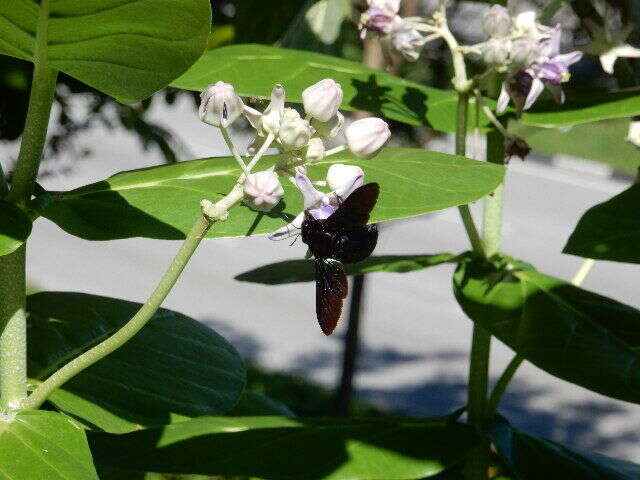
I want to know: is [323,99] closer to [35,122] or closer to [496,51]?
[35,122]

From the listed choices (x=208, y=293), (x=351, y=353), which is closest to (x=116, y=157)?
(x=208, y=293)

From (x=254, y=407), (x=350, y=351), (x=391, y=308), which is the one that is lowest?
(x=391, y=308)

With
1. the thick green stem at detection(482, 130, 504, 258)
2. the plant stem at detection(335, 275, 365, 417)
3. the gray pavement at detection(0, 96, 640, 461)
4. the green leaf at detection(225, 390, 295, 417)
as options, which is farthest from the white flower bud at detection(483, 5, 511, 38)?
the gray pavement at detection(0, 96, 640, 461)

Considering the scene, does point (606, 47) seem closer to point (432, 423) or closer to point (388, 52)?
point (388, 52)

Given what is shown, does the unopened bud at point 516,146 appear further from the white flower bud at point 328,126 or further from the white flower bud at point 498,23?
the white flower bud at point 328,126

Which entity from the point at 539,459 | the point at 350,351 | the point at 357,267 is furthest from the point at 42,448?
the point at 350,351

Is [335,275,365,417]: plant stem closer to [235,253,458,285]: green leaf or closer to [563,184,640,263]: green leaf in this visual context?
[235,253,458,285]: green leaf
